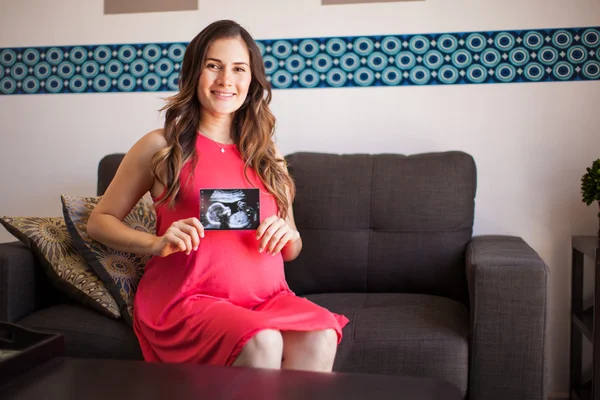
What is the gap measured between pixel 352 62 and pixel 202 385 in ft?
5.94

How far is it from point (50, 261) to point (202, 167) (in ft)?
1.93

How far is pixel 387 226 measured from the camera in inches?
89.2

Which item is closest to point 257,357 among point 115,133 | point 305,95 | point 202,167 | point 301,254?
point 202,167

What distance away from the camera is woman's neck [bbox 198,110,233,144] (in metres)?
1.83

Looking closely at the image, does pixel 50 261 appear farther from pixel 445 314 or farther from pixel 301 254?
pixel 445 314

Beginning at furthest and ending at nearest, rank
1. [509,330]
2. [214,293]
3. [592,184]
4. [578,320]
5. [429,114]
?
[429,114] → [578,320] → [592,184] → [509,330] → [214,293]

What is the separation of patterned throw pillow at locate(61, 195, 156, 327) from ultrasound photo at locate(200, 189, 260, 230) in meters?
0.49

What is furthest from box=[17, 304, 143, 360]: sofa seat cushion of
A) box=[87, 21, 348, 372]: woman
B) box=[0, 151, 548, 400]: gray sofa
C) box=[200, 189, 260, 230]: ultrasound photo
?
box=[200, 189, 260, 230]: ultrasound photo

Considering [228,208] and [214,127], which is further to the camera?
[214,127]

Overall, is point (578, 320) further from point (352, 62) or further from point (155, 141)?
point (155, 141)

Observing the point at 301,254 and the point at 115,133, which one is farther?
the point at 115,133

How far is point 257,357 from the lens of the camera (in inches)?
55.3

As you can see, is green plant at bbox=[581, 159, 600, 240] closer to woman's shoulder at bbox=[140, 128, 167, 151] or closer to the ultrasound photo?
the ultrasound photo

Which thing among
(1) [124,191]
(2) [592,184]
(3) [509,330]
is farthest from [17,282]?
(2) [592,184]
